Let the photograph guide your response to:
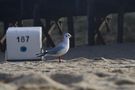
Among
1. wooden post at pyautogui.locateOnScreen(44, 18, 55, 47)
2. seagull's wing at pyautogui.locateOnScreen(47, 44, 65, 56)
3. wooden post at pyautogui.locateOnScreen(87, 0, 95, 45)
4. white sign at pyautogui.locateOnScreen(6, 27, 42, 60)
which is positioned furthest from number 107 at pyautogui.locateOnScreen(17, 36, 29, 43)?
wooden post at pyautogui.locateOnScreen(44, 18, 55, 47)

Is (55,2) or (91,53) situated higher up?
(55,2)

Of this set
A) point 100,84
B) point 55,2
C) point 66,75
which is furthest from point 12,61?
point 55,2

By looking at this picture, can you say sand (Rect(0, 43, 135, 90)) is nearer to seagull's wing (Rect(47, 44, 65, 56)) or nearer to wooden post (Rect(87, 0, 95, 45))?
seagull's wing (Rect(47, 44, 65, 56))

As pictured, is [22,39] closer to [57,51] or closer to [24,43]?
[24,43]

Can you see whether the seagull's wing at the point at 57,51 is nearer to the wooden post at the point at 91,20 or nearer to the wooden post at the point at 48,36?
the wooden post at the point at 91,20

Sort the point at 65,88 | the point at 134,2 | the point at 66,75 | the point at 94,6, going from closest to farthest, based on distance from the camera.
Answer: the point at 65,88
the point at 66,75
the point at 94,6
the point at 134,2

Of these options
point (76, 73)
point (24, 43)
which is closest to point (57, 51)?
point (24, 43)

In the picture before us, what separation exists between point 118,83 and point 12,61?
596 centimetres

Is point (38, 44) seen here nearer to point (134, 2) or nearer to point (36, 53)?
point (36, 53)

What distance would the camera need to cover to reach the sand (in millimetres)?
9852

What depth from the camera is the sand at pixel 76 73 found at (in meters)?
9.85

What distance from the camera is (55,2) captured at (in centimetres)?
2358

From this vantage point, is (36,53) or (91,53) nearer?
(36,53)

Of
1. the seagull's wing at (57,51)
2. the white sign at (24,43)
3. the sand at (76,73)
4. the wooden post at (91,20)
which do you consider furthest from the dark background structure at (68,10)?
the seagull's wing at (57,51)
